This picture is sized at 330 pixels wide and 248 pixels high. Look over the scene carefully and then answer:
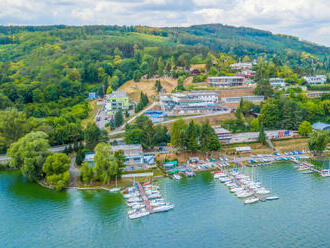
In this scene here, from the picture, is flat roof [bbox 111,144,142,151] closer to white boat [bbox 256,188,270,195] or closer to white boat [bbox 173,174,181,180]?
white boat [bbox 173,174,181,180]

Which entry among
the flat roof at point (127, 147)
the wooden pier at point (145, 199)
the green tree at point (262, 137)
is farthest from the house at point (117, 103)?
the wooden pier at point (145, 199)

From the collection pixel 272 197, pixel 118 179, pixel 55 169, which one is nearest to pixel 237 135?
pixel 272 197

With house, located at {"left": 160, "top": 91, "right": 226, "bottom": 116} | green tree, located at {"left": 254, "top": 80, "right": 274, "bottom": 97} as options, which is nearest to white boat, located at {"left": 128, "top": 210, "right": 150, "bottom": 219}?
house, located at {"left": 160, "top": 91, "right": 226, "bottom": 116}

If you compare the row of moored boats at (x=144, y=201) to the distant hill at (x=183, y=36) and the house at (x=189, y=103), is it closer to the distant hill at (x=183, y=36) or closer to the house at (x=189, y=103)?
the house at (x=189, y=103)

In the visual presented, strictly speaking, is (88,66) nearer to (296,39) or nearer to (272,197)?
(272,197)

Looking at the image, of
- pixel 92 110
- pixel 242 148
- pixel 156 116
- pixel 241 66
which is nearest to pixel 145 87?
pixel 92 110

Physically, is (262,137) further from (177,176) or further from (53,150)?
(53,150)
